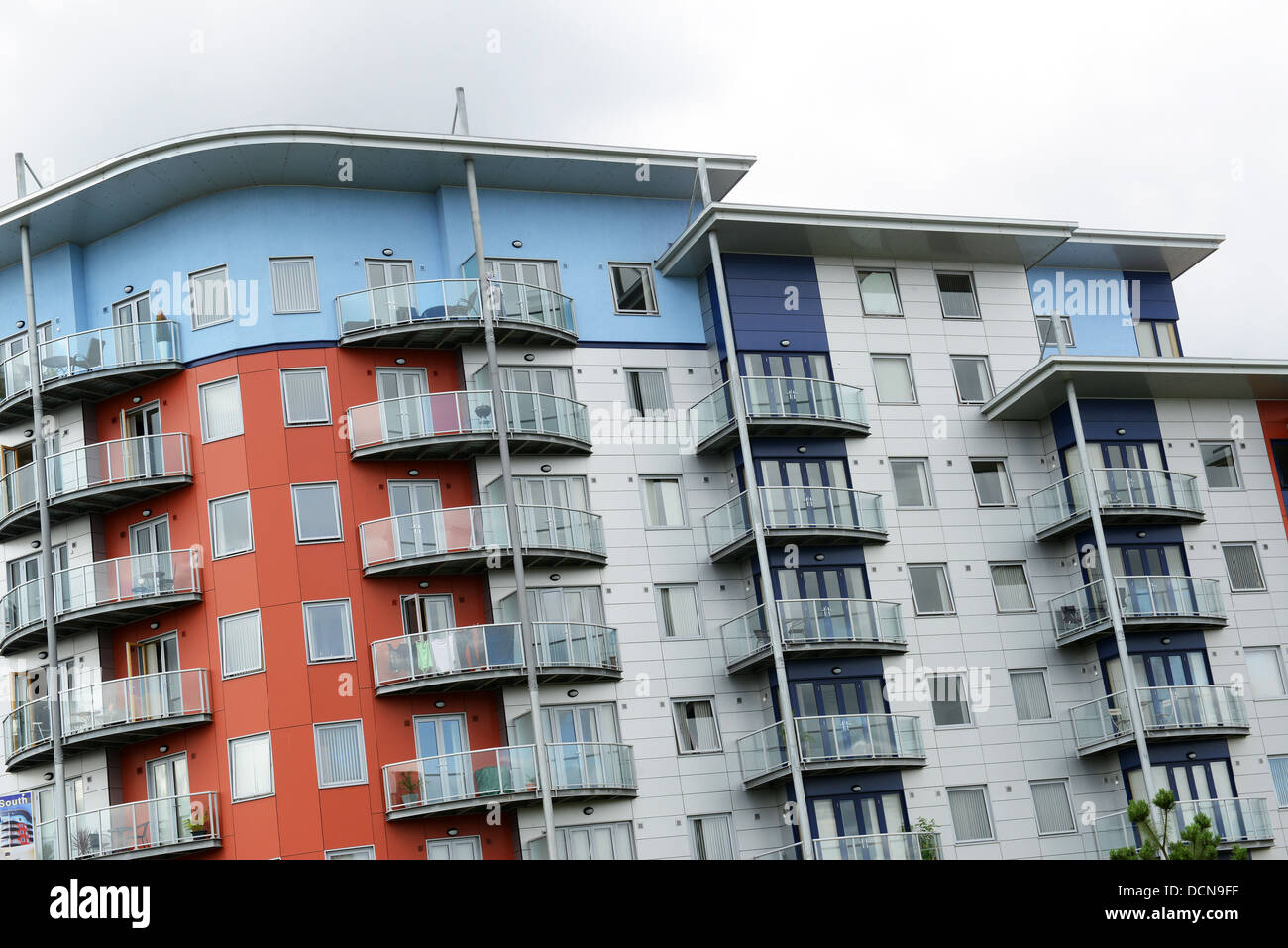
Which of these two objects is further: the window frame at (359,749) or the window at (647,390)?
the window at (647,390)

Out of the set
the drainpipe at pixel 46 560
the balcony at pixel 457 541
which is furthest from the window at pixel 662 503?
the drainpipe at pixel 46 560

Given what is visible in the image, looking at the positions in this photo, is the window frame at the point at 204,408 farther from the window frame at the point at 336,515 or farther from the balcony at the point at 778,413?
the balcony at the point at 778,413

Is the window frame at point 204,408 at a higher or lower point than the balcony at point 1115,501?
higher

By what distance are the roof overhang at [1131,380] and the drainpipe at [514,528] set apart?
14.1 metres

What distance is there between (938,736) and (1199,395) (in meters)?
13.9

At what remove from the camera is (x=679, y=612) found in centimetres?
3669

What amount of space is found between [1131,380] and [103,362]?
2710 centimetres

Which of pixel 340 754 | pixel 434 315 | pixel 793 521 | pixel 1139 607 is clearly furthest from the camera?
pixel 1139 607

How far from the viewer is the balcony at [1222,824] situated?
3659cm

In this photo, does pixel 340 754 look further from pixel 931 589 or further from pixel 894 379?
pixel 894 379

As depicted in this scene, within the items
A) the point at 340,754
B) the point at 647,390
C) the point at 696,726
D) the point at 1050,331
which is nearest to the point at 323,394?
the point at 647,390

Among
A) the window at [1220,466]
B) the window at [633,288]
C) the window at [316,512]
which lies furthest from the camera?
the window at [1220,466]

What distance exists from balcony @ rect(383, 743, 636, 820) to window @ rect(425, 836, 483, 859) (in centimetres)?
72
